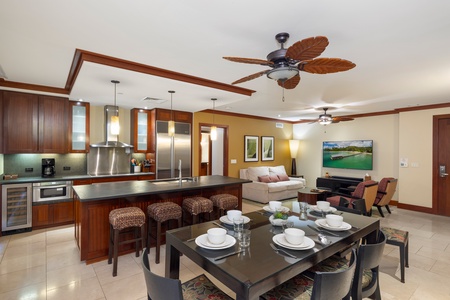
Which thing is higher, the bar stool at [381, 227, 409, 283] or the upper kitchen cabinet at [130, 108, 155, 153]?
the upper kitchen cabinet at [130, 108, 155, 153]

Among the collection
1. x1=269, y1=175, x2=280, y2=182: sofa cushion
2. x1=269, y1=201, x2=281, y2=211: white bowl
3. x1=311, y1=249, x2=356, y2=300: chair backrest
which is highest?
x1=269, y1=201, x2=281, y2=211: white bowl

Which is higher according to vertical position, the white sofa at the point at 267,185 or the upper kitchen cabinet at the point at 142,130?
the upper kitchen cabinet at the point at 142,130

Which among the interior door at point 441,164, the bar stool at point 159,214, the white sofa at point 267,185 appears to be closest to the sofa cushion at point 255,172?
the white sofa at point 267,185

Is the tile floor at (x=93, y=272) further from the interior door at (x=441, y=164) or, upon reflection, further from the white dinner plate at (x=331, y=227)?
the interior door at (x=441, y=164)

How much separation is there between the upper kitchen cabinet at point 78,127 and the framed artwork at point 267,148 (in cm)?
525

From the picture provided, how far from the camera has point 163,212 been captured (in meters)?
3.13

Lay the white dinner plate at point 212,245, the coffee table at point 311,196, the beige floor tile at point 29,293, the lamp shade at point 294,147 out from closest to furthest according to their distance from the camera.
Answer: the white dinner plate at point 212,245, the beige floor tile at point 29,293, the coffee table at point 311,196, the lamp shade at point 294,147

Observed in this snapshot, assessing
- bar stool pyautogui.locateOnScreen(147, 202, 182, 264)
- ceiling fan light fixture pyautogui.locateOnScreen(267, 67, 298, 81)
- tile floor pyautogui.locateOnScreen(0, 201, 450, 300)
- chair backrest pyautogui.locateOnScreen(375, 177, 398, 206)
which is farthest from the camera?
chair backrest pyautogui.locateOnScreen(375, 177, 398, 206)

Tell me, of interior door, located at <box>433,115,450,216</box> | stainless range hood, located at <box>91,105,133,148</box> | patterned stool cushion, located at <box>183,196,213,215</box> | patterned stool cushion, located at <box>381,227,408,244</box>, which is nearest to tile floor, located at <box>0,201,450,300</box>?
patterned stool cushion, located at <box>381,227,408,244</box>

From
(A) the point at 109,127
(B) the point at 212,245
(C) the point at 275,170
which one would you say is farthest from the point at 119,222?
(C) the point at 275,170

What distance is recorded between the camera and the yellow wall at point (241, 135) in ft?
21.0

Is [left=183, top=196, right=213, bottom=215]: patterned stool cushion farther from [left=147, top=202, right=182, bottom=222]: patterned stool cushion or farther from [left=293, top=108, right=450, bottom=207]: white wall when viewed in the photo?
[left=293, top=108, right=450, bottom=207]: white wall

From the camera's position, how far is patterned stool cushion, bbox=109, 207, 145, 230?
2.78 m

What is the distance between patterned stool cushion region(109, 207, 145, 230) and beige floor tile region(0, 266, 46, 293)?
3.19ft
